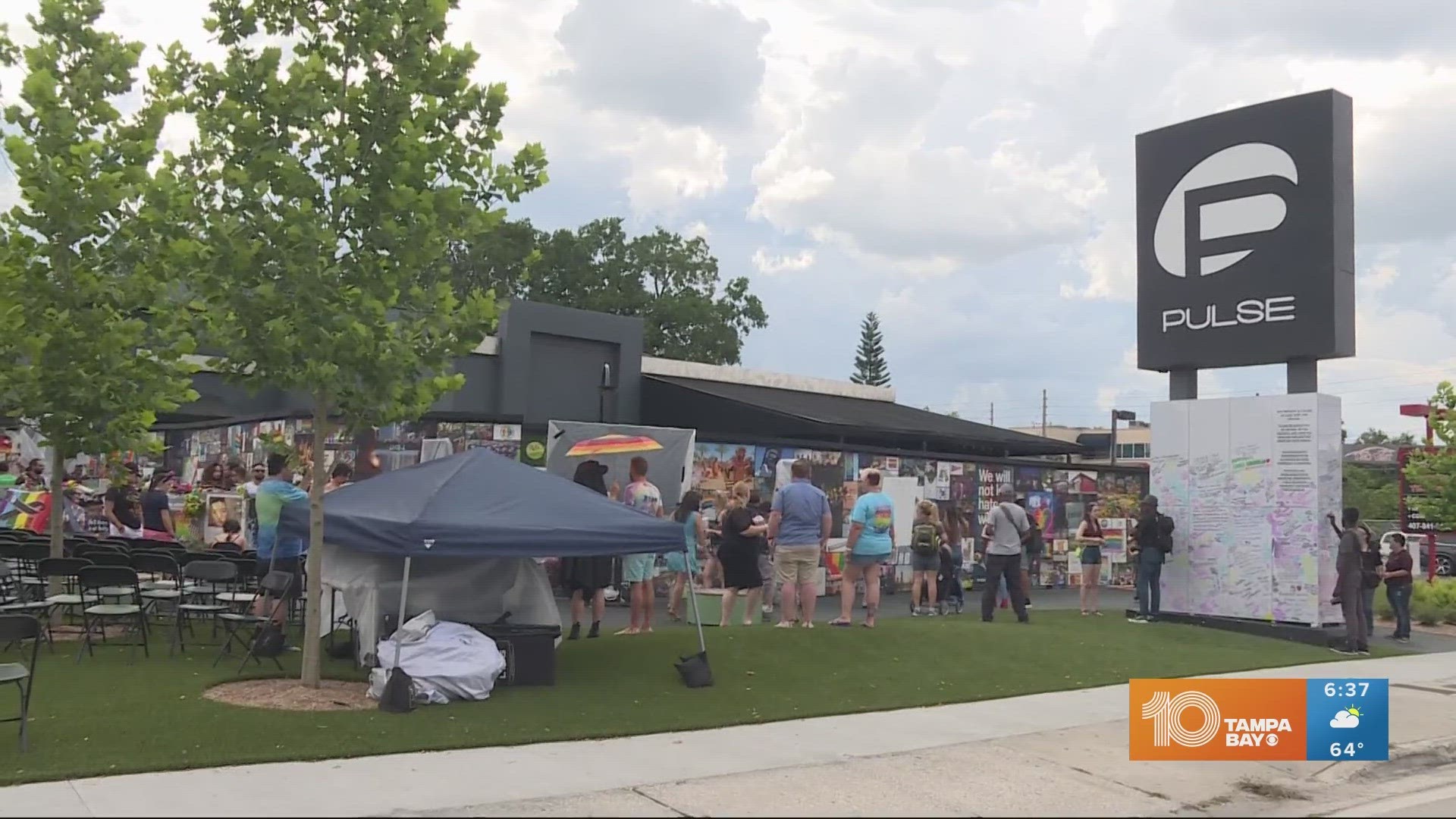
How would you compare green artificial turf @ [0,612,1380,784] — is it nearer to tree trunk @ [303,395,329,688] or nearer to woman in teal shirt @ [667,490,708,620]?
tree trunk @ [303,395,329,688]

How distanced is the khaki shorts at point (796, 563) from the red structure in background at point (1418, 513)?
13914 millimetres

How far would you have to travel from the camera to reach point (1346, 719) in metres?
8.57

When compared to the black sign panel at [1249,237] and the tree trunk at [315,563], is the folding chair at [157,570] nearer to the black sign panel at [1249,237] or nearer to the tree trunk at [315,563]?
the tree trunk at [315,563]

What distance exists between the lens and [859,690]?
10.4 m

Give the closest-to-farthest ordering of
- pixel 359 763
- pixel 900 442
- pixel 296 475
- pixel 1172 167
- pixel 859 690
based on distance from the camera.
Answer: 1. pixel 359 763
2. pixel 859 690
3. pixel 1172 167
4. pixel 296 475
5. pixel 900 442

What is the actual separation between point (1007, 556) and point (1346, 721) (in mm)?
6625

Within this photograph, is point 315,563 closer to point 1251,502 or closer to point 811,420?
point 1251,502

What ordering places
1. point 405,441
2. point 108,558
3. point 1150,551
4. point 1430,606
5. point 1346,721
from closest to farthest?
point 1346,721 → point 108,558 → point 1150,551 → point 405,441 → point 1430,606

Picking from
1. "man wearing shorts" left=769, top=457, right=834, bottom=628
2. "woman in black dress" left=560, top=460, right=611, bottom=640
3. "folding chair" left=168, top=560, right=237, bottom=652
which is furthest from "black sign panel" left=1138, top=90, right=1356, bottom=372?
"folding chair" left=168, top=560, right=237, bottom=652

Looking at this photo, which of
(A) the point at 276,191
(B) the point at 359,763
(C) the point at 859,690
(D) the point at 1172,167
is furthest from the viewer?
(D) the point at 1172,167

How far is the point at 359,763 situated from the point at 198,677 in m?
3.26

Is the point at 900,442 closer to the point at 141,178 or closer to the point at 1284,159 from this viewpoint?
the point at 1284,159

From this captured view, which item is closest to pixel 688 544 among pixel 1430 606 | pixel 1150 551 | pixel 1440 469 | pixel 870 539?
pixel 870 539

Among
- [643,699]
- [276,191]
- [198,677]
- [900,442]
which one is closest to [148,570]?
[198,677]
